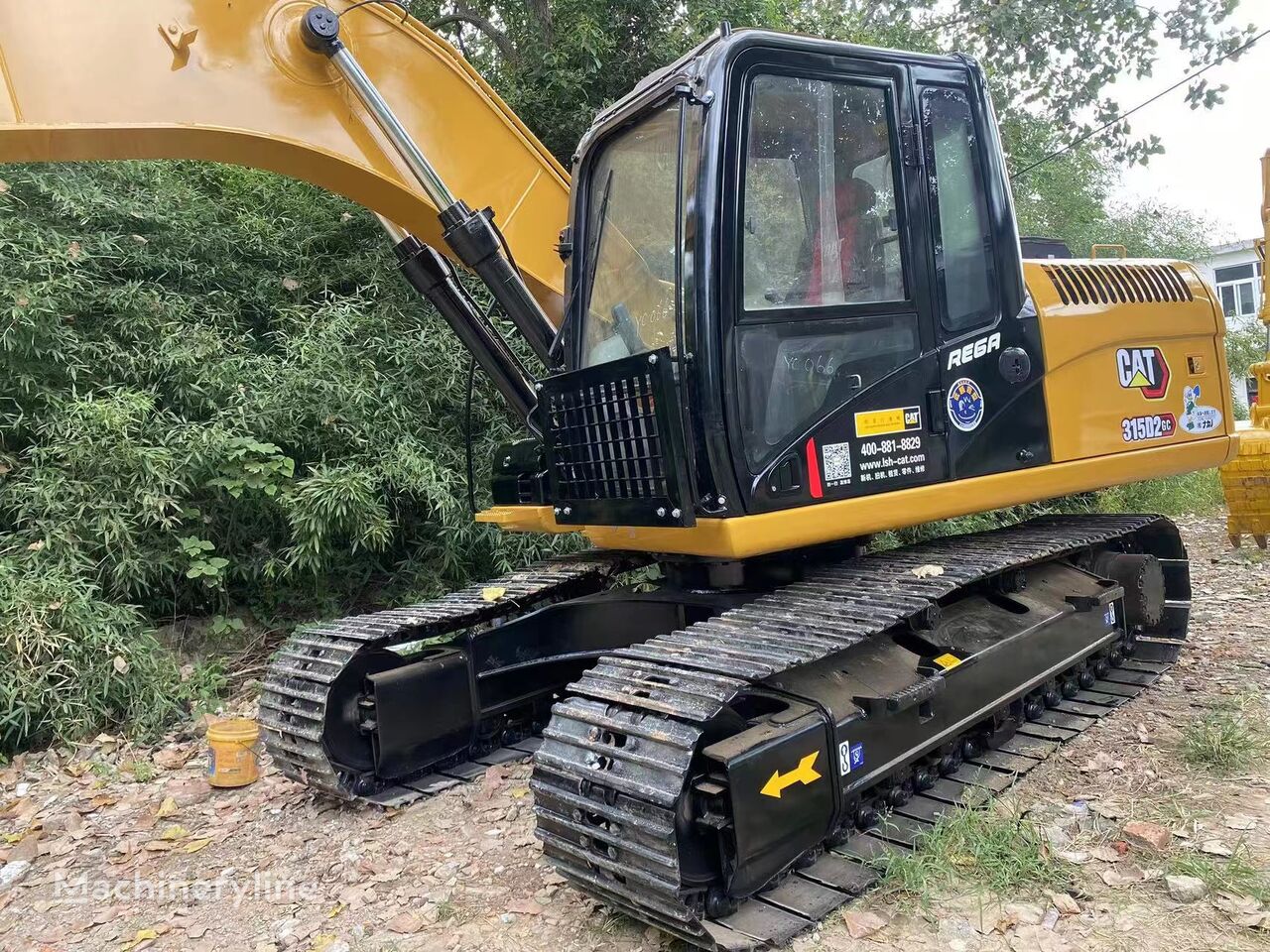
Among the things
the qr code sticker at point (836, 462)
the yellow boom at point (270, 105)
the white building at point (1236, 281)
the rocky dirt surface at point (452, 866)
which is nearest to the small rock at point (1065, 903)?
the rocky dirt surface at point (452, 866)

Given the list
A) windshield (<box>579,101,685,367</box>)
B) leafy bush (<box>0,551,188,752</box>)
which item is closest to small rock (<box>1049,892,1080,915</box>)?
windshield (<box>579,101,685,367</box>)

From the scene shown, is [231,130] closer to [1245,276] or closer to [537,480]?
[537,480]

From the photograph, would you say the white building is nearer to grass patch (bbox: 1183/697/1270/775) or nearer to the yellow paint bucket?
grass patch (bbox: 1183/697/1270/775)

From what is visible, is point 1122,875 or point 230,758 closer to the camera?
point 1122,875

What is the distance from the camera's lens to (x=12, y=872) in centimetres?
339

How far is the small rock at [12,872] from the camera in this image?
3321 mm

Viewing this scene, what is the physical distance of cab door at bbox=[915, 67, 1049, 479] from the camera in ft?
10.9

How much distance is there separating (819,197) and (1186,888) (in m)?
2.24

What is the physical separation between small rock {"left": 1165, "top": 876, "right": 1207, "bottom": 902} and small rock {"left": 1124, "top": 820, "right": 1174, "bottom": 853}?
0.19 metres

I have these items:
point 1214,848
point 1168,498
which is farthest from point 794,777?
point 1168,498

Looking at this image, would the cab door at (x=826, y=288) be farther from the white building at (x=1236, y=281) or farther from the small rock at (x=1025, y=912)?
the white building at (x=1236, y=281)

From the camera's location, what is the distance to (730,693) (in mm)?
2486

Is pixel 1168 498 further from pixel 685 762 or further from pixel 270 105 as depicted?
pixel 270 105

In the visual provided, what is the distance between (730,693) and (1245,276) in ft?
94.4
